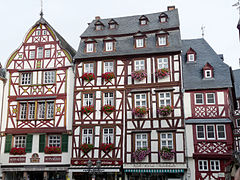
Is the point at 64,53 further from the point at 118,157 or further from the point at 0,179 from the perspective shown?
the point at 0,179

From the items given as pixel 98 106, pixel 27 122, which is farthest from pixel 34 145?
pixel 98 106

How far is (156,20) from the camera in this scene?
24594 millimetres

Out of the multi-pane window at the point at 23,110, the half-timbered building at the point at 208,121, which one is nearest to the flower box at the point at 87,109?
the multi-pane window at the point at 23,110

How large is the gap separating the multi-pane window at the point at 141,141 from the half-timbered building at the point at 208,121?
2.79m

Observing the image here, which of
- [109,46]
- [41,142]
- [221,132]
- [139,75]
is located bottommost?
[41,142]

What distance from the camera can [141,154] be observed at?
790 inches

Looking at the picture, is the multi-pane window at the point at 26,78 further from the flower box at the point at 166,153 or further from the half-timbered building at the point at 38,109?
the flower box at the point at 166,153

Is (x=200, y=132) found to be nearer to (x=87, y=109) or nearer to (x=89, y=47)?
(x=87, y=109)

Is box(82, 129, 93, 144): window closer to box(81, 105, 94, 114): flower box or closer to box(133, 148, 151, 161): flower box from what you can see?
box(81, 105, 94, 114): flower box

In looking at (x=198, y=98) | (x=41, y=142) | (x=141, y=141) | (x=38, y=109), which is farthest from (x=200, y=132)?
(x=38, y=109)

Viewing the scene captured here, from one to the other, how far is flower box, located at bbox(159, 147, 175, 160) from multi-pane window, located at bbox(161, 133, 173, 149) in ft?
1.35

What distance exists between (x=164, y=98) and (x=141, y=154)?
4125mm

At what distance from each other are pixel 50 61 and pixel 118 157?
907 cm

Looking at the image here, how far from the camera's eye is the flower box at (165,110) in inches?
800
